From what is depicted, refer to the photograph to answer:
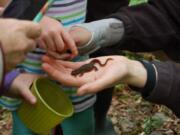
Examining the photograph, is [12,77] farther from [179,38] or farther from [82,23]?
[179,38]

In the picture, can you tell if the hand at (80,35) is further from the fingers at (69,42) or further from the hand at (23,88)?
the hand at (23,88)

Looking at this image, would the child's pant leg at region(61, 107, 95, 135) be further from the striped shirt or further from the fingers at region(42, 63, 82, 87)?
the fingers at region(42, 63, 82, 87)

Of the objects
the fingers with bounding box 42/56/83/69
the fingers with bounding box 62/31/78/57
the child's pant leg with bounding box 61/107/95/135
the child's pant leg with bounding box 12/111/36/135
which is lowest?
the child's pant leg with bounding box 61/107/95/135

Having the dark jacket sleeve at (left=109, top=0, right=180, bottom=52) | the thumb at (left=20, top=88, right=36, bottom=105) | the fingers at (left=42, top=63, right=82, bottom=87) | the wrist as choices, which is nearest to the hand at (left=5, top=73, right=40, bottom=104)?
the thumb at (left=20, top=88, right=36, bottom=105)

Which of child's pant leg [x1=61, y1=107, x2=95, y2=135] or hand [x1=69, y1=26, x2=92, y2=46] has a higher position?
hand [x1=69, y1=26, x2=92, y2=46]

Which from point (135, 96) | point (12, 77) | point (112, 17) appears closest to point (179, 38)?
point (112, 17)

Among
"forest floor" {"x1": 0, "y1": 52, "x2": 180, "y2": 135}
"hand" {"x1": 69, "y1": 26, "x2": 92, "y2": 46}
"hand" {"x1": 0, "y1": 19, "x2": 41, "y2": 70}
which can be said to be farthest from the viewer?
"forest floor" {"x1": 0, "y1": 52, "x2": 180, "y2": 135}

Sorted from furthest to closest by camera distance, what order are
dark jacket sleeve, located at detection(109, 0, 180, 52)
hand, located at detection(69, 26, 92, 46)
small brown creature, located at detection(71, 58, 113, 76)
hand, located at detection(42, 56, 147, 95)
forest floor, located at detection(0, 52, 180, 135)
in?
forest floor, located at detection(0, 52, 180, 135) < dark jacket sleeve, located at detection(109, 0, 180, 52) < hand, located at detection(69, 26, 92, 46) < small brown creature, located at detection(71, 58, 113, 76) < hand, located at detection(42, 56, 147, 95)
